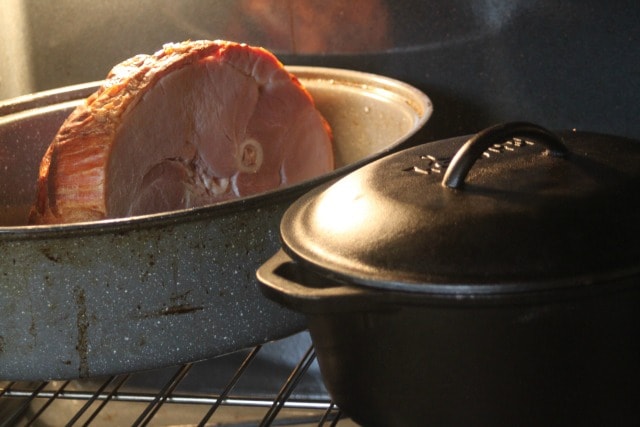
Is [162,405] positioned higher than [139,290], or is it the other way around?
[139,290]

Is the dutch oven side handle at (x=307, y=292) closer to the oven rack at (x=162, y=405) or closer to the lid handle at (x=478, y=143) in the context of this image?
the lid handle at (x=478, y=143)

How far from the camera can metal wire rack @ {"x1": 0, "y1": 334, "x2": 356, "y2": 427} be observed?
1.20 metres

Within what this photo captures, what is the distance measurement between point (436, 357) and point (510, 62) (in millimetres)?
731

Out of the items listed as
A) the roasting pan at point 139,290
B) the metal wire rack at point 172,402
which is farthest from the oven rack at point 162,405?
the roasting pan at point 139,290

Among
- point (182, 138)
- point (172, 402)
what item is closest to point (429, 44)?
point (182, 138)

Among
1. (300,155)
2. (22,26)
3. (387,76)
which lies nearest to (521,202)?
(300,155)

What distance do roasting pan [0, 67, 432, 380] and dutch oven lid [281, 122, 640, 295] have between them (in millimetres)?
132

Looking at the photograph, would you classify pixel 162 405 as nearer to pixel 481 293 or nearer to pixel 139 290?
pixel 139 290

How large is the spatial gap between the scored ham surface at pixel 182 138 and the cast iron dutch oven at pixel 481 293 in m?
0.38

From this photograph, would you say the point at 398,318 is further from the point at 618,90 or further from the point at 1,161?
the point at 1,161

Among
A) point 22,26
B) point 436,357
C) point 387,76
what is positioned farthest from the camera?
point 22,26

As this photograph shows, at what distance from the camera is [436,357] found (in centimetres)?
72

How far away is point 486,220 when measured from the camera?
72 cm

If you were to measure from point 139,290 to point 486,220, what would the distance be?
15.7 inches
